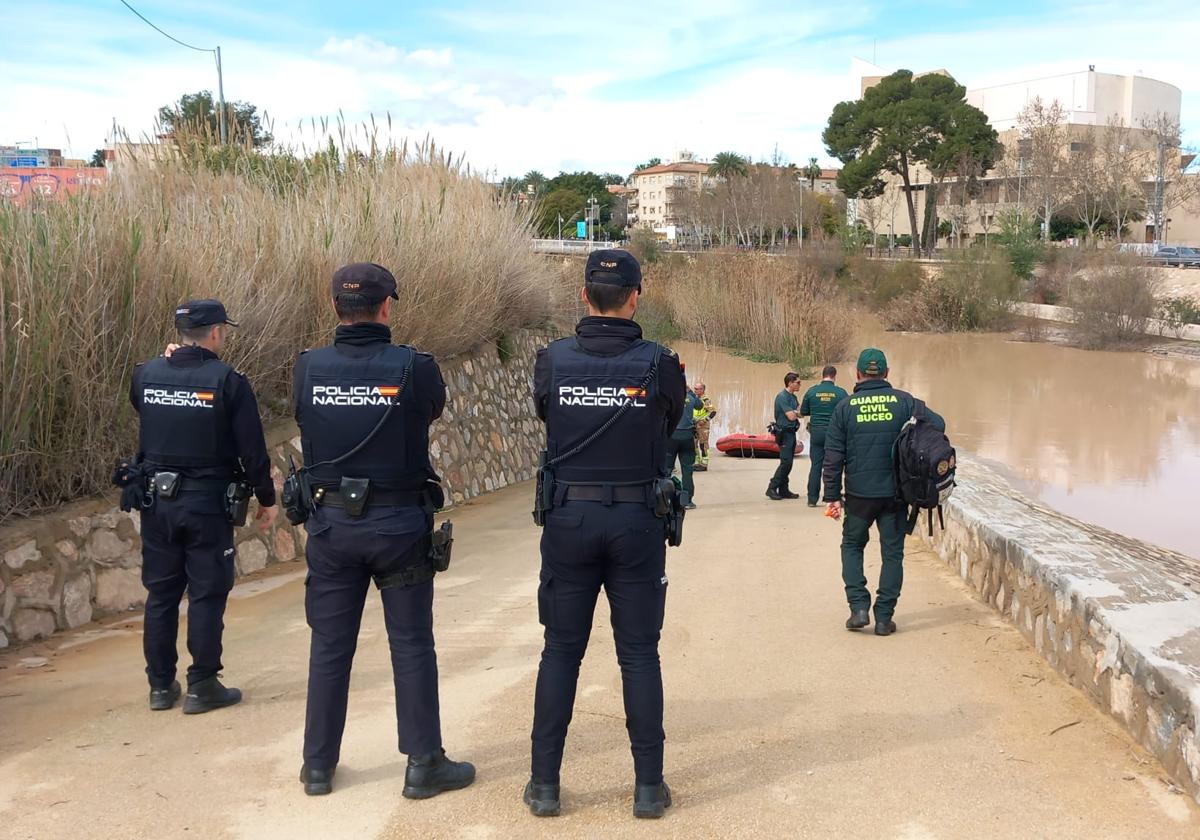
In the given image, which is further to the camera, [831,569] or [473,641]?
[831,569]

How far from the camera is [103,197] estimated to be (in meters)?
7.87

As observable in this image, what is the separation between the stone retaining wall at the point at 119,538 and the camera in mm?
5461

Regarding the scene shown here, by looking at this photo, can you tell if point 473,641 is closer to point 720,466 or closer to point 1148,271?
point 720,466

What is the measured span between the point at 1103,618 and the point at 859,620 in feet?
5.27

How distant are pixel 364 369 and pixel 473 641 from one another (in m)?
2.41

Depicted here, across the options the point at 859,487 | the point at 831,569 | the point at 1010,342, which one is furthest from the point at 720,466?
the point at 1010,342

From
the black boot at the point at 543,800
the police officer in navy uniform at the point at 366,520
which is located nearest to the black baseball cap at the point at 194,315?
the police officer in navy uniform at the point at 366,520

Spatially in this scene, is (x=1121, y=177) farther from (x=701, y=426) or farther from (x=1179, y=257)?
(x=701, y=426)

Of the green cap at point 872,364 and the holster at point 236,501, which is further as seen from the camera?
the green cap at point 872,364

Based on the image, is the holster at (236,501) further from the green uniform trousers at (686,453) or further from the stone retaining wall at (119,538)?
the green uniform trousers at (686,453)

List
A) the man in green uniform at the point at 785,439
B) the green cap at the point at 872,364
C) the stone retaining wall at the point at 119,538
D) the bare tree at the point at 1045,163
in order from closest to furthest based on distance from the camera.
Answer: the stone retaining wall at the point at 119,538, the green cap at the point at 872,364, the man in green uniform at the point at 785,439, the bare tree at the point at 1045,163

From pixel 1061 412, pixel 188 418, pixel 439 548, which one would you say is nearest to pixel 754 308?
pixel 1061 412

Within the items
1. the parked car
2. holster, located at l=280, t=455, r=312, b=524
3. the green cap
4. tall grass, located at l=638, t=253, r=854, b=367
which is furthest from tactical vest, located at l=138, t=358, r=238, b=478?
the parked car

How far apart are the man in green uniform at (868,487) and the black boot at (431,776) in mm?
2935
